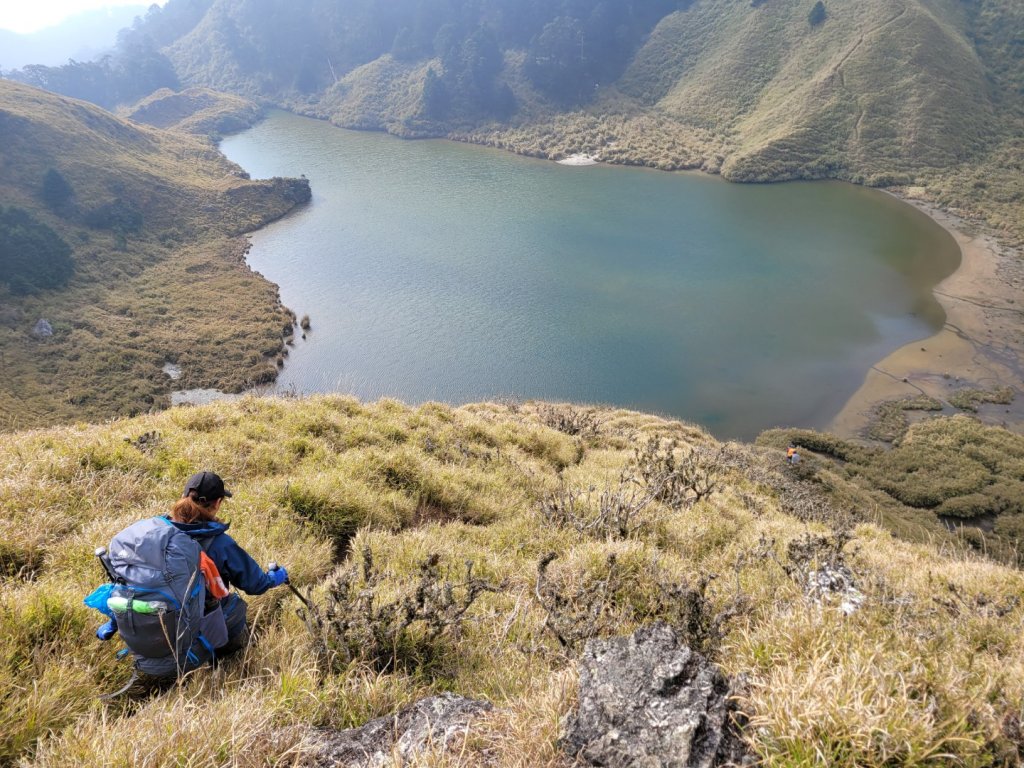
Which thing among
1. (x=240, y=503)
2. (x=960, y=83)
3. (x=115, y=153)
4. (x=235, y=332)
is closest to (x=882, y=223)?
(x=960, y=83)

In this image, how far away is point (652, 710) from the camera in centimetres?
283

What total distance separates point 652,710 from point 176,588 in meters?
3.08

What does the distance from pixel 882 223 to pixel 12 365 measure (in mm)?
74340

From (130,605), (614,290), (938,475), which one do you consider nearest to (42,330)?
(614,290)

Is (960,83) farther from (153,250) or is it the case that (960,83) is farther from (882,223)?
(153,250)

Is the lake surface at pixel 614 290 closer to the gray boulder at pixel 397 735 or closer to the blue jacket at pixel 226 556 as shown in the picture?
the blue jacket at pixel 226 556

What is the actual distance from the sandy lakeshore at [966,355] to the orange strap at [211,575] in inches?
1232

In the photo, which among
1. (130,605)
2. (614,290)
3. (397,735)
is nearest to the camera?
(397,735)

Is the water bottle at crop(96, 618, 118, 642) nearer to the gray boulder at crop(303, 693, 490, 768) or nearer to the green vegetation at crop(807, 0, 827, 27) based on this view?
the gray boulder at crop(303, 693, 490, 768)

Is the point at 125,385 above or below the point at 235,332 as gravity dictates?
below

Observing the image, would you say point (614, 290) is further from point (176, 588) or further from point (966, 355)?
point (176, 588)

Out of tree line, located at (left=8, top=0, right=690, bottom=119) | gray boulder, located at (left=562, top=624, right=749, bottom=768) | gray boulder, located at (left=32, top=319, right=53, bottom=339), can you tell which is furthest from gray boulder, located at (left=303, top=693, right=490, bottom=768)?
tree line, located at (left=8, top=0, right=690, bottom=119)

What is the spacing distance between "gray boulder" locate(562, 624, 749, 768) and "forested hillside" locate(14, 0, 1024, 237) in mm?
68244

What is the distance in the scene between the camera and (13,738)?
9.65 feet
